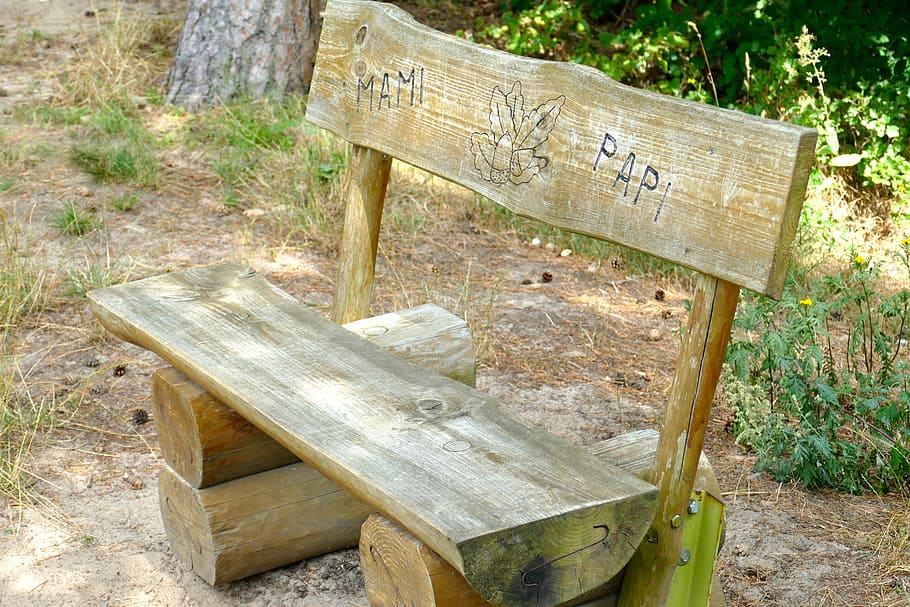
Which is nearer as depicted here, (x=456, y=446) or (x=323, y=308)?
(x=456, y=446)

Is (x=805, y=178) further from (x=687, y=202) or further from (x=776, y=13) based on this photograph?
(x=776, y=13)

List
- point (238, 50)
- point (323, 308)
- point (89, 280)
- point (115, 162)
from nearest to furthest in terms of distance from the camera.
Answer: point (323, 308)
point (89, 280)
point (115, 162)
point (238, 50)

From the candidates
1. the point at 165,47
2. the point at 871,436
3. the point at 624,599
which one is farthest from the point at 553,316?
the point at 165,47

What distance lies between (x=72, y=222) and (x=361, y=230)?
2363 mm

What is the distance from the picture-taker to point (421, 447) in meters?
2.07

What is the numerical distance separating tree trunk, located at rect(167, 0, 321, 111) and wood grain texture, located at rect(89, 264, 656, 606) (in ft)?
13.1

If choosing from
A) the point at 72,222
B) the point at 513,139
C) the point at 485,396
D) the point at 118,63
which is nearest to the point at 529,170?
the point at 513,139

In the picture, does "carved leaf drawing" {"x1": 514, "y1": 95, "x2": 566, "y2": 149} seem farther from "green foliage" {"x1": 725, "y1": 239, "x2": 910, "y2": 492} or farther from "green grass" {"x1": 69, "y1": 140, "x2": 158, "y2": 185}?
"green grass" {"x1": 69, "y1": 140, "x2": 158, "y2": 185}

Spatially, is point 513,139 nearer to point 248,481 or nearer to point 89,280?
point 248,481

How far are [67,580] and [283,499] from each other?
0.64 metres

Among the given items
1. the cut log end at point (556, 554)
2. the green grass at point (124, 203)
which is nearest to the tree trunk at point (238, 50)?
the green grass at point (124, 203)

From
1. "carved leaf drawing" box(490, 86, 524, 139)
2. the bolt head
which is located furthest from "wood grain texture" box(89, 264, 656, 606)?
"carved leaf drawing" box(490, 86, 524, 139)

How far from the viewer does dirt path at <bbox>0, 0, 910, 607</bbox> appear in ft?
9.41

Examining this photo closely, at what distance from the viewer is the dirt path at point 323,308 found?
2869mm
